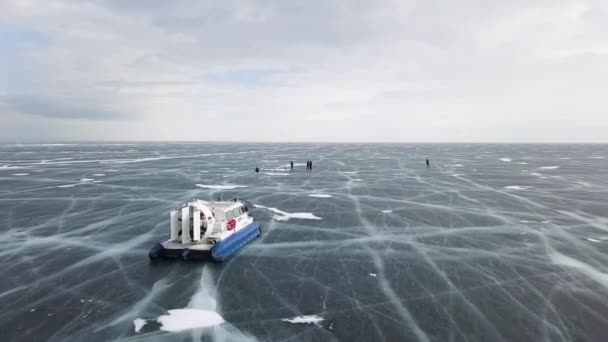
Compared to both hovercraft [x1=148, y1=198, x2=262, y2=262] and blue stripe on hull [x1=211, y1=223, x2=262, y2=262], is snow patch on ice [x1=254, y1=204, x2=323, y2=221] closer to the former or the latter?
blue stripe on hull [x1=211, y1=223, x2=262, y2=262]

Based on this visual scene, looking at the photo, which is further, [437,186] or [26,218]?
[437,186]

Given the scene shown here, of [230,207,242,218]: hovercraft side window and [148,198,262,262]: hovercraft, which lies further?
[230,207,242,218]: hovercraft side window

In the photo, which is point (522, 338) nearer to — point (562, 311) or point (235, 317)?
point (562, 311)

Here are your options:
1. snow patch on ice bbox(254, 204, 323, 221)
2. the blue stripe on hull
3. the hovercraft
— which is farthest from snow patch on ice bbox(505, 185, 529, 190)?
the hovercraft

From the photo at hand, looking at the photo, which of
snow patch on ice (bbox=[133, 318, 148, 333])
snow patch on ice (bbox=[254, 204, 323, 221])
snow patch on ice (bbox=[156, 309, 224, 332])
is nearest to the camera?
snow patch on ice (bbox=[133, 318, 148, 333])

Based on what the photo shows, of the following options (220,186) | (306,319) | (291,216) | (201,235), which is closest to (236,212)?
(201,235)

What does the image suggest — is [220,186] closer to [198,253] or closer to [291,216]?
[291,216]

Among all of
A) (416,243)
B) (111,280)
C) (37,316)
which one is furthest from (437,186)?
(37,316)

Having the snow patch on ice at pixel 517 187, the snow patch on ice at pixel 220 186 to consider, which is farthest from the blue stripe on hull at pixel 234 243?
the snow patch on ice at pixel 517 187
